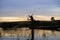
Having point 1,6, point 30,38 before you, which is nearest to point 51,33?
point 30,38

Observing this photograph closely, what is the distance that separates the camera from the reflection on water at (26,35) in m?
5.50

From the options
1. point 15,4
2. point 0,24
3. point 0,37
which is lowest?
point 0,37

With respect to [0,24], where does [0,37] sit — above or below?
below

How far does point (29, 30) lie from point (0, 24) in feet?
2.36

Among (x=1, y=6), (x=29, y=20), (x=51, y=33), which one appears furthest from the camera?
(x=1, y=6)

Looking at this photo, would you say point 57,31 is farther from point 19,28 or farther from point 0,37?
point 0,37

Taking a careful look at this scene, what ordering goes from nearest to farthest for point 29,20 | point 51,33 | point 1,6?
point 29,20 → point 51,33 → point 1,6

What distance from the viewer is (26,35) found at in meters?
5.59

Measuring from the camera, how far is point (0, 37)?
5.63m

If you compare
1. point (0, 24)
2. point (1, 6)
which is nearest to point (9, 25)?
point (0, 24)

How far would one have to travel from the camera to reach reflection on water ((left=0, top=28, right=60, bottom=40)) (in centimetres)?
A: 550

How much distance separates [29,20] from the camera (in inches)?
206

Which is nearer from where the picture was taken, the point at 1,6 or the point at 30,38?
the point at 30,38

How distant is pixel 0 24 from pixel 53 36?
4.37 feet
